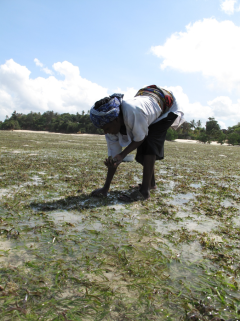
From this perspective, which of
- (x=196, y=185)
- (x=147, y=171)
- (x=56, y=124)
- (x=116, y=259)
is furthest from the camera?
(x=56, y=124)

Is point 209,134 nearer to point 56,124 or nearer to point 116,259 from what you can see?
point 56,124

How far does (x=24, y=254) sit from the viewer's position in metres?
1.64

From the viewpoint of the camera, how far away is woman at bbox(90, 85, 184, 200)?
2.69 m

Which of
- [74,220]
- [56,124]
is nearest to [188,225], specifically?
[74,220]

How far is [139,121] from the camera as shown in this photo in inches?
107

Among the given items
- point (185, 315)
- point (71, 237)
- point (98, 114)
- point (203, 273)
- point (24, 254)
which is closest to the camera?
point (185, 315)

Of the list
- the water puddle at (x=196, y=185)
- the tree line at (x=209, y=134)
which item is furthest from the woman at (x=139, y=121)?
the tree line at (x=209, y=134)

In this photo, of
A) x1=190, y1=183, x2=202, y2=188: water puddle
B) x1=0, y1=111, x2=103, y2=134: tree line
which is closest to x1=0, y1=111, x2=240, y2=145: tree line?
x1=0, y1=111, x2=103, y2=134: tree line

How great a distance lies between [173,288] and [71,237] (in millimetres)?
906

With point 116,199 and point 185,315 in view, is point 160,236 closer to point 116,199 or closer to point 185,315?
point 185,315

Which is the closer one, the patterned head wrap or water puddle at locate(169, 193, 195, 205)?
the patterned head wrap

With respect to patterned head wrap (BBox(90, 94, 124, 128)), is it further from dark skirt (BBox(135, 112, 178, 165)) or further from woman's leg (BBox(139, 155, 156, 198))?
woman's leg (BBox(139, 155, 156, 198))

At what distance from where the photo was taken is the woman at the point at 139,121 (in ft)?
8.81

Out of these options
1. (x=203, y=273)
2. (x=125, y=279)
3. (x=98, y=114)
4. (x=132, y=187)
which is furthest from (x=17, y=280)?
(x=132, y=187)
